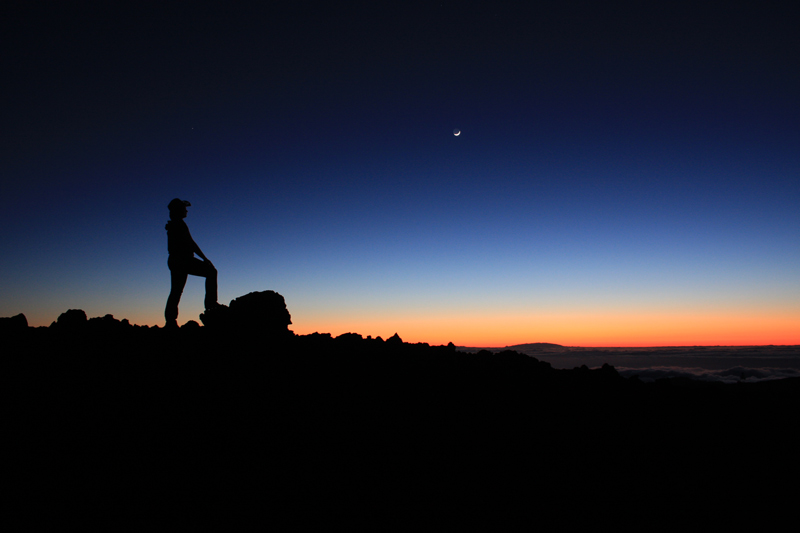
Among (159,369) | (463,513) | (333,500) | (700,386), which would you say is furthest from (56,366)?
(700,386)

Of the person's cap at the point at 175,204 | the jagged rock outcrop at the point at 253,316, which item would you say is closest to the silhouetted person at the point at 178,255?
the person's cap at the point at 175,204

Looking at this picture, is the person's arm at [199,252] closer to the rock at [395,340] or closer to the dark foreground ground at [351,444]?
the dark foreground ground at [351,444]

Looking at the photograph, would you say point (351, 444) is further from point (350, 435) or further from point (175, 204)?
point (175, 204)

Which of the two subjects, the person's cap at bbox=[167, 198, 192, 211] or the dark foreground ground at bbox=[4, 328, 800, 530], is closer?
the dark foreground ground at bbox=[4, 328, 800, 530]

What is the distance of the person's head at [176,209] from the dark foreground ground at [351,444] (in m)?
2.62

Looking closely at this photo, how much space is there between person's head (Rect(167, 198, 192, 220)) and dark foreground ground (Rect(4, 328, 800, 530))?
2.62 meters

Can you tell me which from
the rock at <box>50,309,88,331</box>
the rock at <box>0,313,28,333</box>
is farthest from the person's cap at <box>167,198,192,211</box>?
the rock at <box>0,313,28,333</box>

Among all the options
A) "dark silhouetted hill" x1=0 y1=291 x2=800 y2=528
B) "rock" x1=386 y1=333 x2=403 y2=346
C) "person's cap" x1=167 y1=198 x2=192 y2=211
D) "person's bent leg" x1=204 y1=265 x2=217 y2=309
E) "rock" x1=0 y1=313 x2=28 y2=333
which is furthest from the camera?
"rock" x1=386 y1=333 x2=403 y2=346

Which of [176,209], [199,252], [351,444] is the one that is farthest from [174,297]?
[351,444]

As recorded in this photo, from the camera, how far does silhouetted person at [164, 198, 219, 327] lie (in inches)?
332

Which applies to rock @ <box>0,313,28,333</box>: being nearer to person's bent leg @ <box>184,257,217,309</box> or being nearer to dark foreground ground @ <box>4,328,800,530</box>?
dark foreground ground @ <box>4,328,800,530</box>

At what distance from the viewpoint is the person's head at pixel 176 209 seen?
8.59 metres

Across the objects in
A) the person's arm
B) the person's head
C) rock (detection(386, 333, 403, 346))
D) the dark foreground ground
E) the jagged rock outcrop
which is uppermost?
the person's head

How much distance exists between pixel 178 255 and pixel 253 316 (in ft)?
6.74
